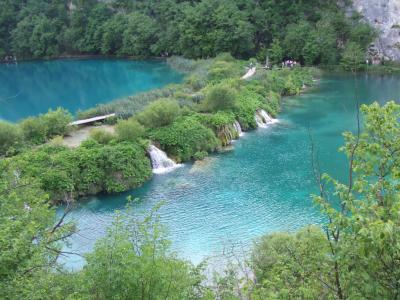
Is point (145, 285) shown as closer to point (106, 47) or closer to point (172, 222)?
point (172, 222)

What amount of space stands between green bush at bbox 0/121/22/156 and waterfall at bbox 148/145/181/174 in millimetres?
7219

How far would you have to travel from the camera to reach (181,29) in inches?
2365

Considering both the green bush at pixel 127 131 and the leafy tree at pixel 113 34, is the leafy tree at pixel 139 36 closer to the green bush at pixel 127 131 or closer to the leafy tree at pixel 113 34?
the leafy tree at pixel 113 34

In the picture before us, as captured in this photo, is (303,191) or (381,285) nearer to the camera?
(381,285)

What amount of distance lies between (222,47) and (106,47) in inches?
770

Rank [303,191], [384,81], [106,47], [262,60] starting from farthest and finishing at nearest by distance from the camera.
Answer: [106,47], [262,60], [384,81], [303,191]

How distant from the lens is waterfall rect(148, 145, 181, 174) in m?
27.2

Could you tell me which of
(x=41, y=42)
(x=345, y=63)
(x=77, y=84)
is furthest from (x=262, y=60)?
(x=41, y=42)

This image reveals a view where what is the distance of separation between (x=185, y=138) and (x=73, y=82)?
97.3 feet

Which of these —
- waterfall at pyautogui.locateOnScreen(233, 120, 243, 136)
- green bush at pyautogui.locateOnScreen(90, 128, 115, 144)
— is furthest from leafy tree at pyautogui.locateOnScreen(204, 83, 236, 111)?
green bush at pyautogui.locateOnScreen(90, 128, 115, 144)

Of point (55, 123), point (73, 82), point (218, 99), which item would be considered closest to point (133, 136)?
point (55, 123)

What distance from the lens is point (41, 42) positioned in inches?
2785

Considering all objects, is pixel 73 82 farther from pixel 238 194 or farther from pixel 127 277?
pixel 127 277

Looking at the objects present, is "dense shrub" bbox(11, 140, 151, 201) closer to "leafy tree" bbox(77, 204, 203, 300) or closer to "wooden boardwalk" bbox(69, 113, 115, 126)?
"wooden boardwalk" bbox(69, 113, 115, 126)
